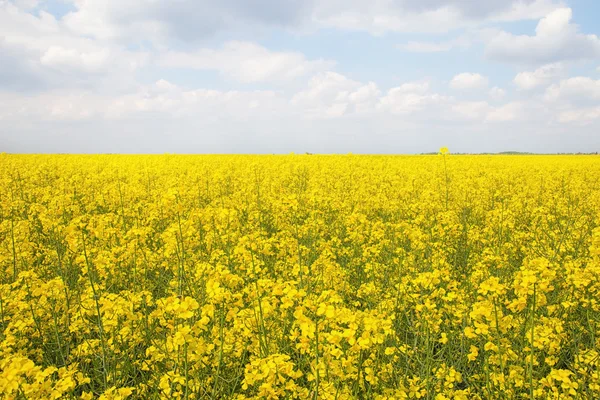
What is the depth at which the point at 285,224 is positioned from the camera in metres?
6.75

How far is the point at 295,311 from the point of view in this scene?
218cm

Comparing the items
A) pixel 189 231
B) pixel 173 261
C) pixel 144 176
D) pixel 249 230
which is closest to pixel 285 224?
pixel 249 230

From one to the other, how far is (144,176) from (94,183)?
2532 millimetres

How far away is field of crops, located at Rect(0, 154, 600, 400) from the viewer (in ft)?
7.70

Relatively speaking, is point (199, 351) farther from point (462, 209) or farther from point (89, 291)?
point (462, 209)

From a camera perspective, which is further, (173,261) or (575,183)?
(575,183)

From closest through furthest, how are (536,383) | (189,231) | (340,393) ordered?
(340,393) < (536,383) < (189,231)

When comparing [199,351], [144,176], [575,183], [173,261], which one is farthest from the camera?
[144,176]

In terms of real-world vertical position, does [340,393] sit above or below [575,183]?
below

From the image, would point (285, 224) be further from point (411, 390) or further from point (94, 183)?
point (94, 183)

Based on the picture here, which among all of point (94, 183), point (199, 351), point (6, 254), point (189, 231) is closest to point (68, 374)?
point (199, 351)

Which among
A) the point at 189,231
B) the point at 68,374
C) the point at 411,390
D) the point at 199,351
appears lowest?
the point at 411,390

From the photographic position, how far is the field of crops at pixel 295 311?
2348 millimetres

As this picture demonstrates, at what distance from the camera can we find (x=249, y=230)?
6.47 m
